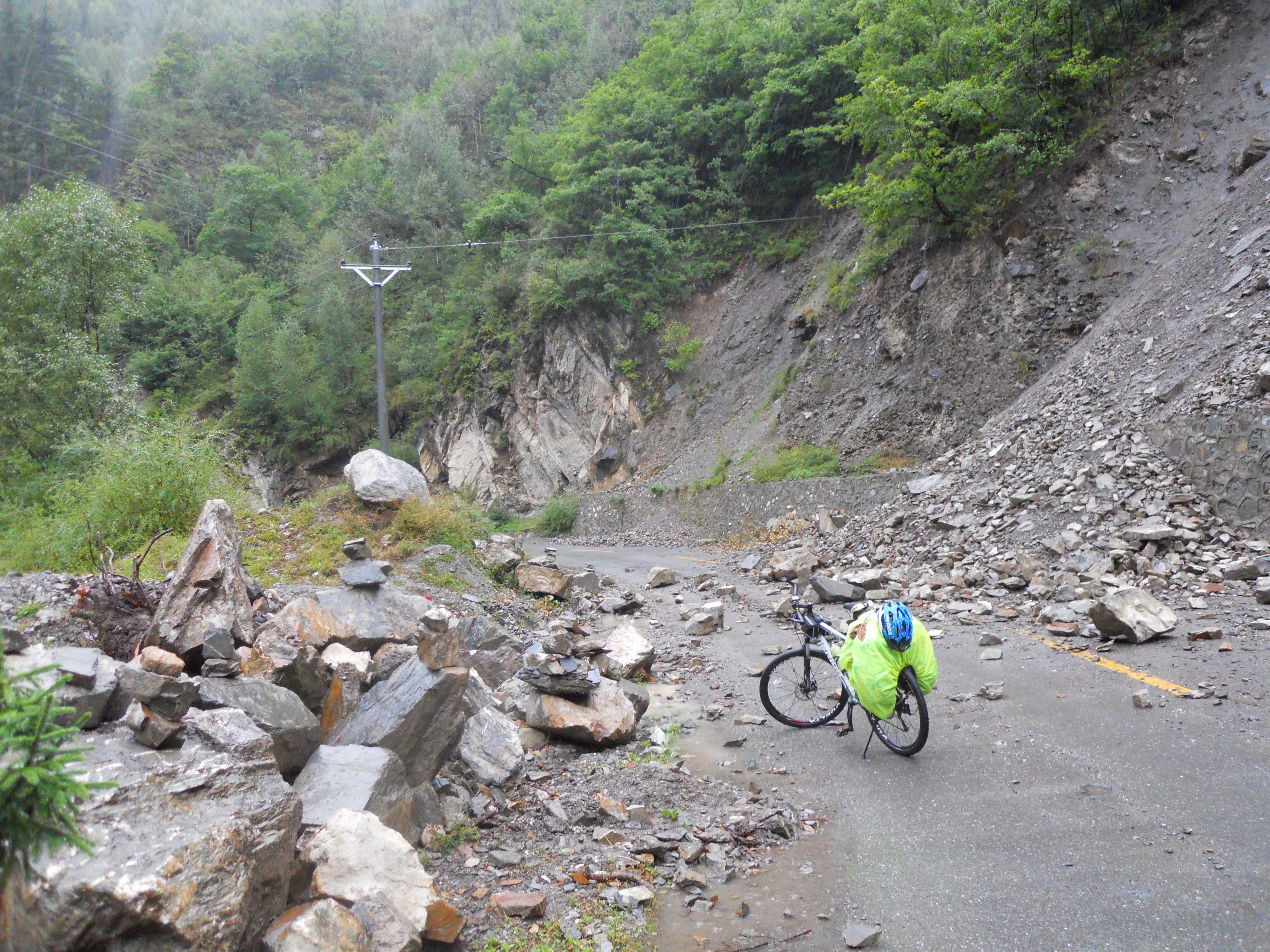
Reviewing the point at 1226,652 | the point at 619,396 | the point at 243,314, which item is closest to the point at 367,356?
the point at 243,314

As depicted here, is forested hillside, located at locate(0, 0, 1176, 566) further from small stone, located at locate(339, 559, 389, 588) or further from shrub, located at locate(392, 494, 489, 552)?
small stone, located at locate(339, 559, 389, 588)

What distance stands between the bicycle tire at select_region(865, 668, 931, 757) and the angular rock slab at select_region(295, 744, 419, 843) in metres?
3.24

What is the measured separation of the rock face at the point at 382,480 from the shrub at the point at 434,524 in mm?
206

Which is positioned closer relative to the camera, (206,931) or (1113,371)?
(206,931)

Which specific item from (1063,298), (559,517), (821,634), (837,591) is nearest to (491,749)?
(821,634)

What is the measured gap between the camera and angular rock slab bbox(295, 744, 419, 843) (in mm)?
3932

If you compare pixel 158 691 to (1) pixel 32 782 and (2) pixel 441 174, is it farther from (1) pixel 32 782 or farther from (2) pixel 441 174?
(2) pixel 441 174

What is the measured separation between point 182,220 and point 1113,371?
7240 cm

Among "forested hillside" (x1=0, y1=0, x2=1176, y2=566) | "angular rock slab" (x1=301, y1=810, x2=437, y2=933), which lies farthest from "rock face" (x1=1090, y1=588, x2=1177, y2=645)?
"forested hillside" (x1=0, y1=0, x2=1176, y2=566)

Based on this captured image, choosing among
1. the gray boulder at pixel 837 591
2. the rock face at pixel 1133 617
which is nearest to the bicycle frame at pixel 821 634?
the rock face at pixel 1133 617

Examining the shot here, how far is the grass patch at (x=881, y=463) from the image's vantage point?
56.6ft

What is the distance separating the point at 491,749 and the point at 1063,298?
15.8m

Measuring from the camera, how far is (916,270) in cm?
1950

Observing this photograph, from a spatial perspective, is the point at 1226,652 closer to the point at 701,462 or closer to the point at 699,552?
the point at 699,552
